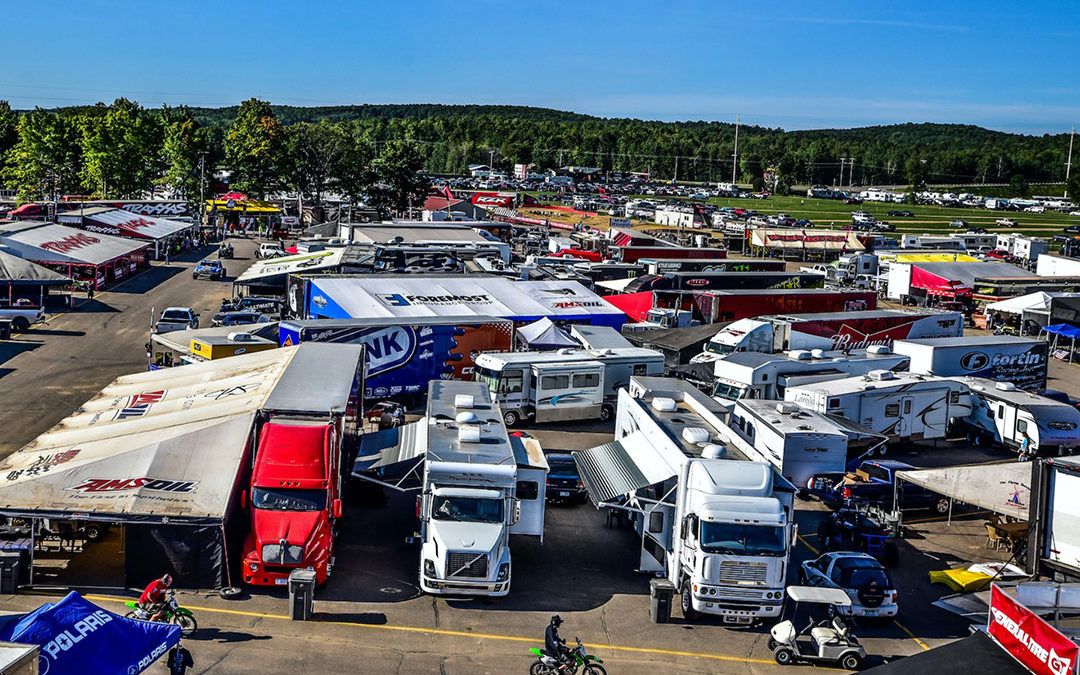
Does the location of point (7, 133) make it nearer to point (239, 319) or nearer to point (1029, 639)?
point (239, 319)

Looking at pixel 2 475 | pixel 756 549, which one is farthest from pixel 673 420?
pixel 2 475

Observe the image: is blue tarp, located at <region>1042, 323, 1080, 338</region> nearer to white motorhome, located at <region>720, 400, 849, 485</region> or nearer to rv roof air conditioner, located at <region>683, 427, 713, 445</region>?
white motorhome, located at <region>720, 400, 849, 485</region>

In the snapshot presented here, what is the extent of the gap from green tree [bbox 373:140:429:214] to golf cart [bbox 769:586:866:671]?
7306 centimetres

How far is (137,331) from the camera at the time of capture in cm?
3741

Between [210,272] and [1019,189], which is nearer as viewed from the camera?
[210,272]

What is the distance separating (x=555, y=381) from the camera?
26.4m

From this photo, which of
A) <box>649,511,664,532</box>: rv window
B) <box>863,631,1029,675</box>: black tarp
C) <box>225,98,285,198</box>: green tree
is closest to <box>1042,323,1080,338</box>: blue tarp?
<box>649,511,664,532</box>: rv window

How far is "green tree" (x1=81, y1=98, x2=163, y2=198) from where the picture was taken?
81812mm

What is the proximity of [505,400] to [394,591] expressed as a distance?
1095 centimetres

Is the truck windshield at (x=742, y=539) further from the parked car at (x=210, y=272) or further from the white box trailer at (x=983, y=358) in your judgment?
the parked car at (x=210, y=272)

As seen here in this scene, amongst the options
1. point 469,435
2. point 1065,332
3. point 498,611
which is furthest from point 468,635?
point 1065,332

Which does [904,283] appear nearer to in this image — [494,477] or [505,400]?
[505,400]

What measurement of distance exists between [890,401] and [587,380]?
26.2 ft

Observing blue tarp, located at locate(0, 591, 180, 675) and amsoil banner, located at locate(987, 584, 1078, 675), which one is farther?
amsoil banner, located at locate(987, 584, 1078, 675)
